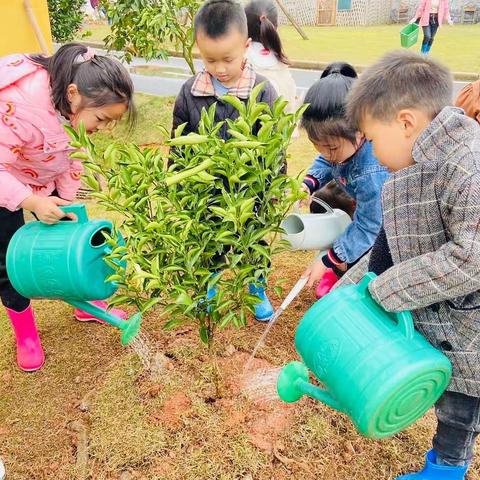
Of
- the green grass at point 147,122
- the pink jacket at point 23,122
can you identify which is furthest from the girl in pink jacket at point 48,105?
the green grass at point 147,122

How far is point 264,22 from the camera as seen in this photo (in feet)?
12.4

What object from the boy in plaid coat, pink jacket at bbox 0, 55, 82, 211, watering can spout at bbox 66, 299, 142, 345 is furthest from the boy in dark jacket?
watering can spout at bbox 66, 299, 142, 345

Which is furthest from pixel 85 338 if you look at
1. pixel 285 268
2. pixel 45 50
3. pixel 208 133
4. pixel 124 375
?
pixel 45 50

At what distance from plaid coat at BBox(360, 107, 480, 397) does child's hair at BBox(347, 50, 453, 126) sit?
0.24 feet

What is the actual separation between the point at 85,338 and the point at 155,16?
3344 millimetres

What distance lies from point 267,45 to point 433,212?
3084 mm

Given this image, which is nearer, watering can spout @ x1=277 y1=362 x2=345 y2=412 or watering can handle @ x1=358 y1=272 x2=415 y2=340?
watering can handle @ x1=358 y1=272 x2=415 y2=340

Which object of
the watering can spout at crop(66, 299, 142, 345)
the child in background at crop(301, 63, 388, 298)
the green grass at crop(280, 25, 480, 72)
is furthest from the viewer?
the green grass at crop(280, 25, 480, 72)

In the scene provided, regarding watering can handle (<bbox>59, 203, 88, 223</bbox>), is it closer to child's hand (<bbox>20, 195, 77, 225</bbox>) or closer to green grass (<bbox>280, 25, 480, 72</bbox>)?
child's hand (<bbox>20, 195, 77, 225</bbox>)

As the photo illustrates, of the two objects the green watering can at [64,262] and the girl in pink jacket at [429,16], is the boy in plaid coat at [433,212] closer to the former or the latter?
the green watering can at [64,262]

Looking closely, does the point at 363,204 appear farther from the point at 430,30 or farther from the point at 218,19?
the point at 430,30

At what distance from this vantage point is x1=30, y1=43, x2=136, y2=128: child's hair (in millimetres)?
1812

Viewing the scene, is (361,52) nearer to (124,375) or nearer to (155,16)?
(155,16)

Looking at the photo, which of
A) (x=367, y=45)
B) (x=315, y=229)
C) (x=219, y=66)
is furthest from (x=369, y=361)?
(x=367, y=45)
